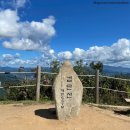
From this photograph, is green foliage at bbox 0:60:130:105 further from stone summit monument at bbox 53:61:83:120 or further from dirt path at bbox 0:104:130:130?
stone summit monument at bbox 53:61:83:120

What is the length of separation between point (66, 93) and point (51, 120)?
952mm

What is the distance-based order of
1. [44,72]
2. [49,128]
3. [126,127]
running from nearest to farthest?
1. [49,128]
2. [126,127]
3. [44,72]

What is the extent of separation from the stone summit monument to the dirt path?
25 centimetres

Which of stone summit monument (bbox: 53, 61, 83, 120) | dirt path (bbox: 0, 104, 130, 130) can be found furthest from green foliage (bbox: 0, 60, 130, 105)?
stone summit monument (bbox: 53, 61, 83, 120)

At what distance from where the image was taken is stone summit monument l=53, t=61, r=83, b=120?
1246cm

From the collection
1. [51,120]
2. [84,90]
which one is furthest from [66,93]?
[84,90]

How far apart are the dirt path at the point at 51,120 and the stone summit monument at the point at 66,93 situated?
0.25 metres

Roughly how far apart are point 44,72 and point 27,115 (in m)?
4.50

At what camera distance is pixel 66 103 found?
1260cm

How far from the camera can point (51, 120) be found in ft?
40.4

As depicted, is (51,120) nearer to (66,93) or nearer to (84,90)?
(66,93)

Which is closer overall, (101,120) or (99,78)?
(101,120)

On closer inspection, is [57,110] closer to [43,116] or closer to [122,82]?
[43,116]

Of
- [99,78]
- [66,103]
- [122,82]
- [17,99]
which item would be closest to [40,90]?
[17,99]
